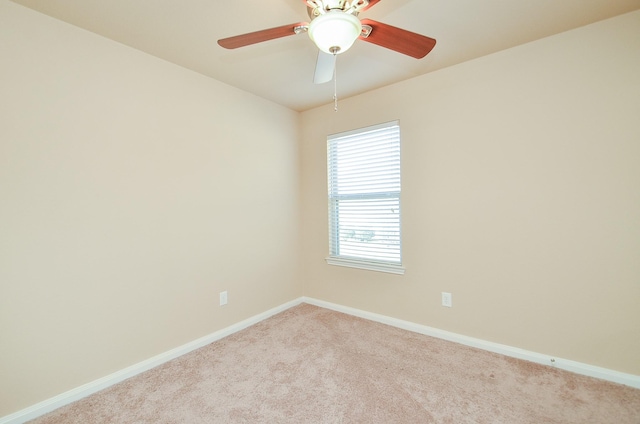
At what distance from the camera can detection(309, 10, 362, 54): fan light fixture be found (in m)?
1.19

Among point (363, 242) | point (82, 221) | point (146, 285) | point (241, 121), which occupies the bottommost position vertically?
point (146, 285)

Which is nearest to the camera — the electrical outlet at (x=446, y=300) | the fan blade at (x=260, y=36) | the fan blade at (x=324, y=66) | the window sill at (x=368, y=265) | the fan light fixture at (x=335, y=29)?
the fan light fixture at (x=335, y=29)

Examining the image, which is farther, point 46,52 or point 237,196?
point 237,196

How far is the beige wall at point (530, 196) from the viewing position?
1817 mm

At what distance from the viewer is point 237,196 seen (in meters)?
2.77

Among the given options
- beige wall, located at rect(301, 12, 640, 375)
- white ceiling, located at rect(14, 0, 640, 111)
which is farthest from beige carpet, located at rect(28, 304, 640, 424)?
white ceiling, located at rect(14, 0, 640, 111)

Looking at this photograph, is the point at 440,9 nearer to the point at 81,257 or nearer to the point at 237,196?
the point at 237,196

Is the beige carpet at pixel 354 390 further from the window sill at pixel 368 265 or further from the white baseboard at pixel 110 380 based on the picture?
the window sill at pixel 368 265

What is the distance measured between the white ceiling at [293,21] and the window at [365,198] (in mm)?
682

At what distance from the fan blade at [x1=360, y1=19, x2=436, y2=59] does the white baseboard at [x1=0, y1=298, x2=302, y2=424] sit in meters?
2.58

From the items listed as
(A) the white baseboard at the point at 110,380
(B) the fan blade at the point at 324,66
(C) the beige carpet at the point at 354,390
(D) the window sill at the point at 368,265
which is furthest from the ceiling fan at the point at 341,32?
(A) the white baseboard at the point at 110,380

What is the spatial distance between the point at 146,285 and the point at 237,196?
1092 millimetres

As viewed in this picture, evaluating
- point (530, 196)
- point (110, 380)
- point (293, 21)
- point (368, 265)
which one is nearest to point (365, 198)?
point (368, 265)

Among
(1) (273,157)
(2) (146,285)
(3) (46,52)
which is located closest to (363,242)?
(1) (273,157)
